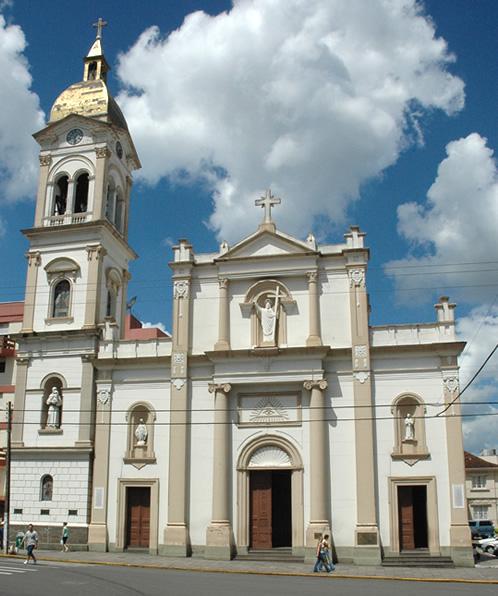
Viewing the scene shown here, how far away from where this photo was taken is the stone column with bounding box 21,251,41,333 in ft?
113

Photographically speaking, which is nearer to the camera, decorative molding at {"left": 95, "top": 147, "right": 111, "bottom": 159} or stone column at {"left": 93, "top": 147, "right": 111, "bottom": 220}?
stone column at {"left": 93, "top": 147, "right": 111, "bottom": 220}

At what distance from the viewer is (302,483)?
29.0 m

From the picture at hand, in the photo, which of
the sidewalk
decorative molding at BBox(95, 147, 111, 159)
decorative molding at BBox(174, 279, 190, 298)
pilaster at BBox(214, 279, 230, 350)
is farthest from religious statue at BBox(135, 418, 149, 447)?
decorative molding at BBox(95, 147, 111, 159)

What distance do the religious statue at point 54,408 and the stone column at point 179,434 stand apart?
565 cm

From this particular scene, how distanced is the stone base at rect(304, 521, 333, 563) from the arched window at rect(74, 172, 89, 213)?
19.7 metres

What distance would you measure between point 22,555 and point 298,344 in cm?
1447

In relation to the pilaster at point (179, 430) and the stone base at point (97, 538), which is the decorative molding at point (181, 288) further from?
the stone base at point (97, 538)

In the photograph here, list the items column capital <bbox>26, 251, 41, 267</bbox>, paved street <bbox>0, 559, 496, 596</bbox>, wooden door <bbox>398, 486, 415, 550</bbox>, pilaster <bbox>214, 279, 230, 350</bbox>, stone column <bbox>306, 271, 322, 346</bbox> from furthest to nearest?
1. column capital <bbox>26, 251, 41, 267</bbox>
2. pilaster <bbox>214, 279, 230, 350</bbox>
3. stone column <bbox>306, 271, 322, 346</bbox>
4. wooden door <bbox>398, 486, 415, 550</bbox>
5. paved street <bbox>0, 559, 496, 596</bbox>

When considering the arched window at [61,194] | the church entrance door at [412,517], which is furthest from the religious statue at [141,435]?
the arched window at [61,194]

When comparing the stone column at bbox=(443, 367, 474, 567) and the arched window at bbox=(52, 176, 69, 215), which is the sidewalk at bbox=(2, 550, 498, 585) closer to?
the stone column at bbox=(443, 367, 474, 567)

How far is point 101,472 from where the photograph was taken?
31.0 meters

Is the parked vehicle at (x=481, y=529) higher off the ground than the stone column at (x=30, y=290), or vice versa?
the stone column at (x=30, y=290)

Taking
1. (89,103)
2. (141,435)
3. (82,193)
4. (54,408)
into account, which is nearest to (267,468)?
(141,435)

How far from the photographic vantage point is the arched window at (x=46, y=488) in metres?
31.6
